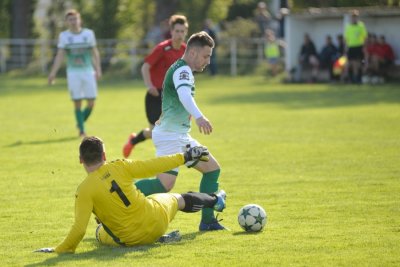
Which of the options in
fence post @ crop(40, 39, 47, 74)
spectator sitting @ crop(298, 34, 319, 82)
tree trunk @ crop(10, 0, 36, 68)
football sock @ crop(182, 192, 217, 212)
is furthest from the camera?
tree trunk @ crop(10, 0, 36, 68)

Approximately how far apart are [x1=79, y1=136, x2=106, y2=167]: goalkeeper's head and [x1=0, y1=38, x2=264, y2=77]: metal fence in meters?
28.9

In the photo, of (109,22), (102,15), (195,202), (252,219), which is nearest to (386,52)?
(109,22)

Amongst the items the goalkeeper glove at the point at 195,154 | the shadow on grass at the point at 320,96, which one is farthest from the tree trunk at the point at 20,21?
the goalkeeper glove at the point at 195,154

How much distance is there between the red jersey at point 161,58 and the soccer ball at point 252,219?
419cm

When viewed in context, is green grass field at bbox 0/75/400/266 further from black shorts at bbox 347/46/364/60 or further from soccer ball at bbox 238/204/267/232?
black shorts at bbox 347/46/364/60

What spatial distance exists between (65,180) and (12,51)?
3153 centimetres

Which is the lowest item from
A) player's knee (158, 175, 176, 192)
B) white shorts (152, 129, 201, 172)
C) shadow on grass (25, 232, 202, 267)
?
shadow on grass (25, 232, 202, 267)

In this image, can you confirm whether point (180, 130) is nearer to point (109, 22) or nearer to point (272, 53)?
point (272, 53)

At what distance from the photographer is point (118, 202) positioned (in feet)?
25.3

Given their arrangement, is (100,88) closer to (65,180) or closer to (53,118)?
(53,118)

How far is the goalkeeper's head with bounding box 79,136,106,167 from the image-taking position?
25.0ft

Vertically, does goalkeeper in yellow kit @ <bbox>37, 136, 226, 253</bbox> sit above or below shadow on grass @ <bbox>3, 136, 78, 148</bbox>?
above

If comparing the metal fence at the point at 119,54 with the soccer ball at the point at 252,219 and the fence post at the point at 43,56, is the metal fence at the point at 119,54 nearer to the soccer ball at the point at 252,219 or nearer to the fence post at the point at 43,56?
the fence post at the point at 43,56

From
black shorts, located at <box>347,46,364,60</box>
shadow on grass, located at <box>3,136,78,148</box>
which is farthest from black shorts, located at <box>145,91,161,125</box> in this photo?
black shorts, located at <box>347,46,364,60</box>
